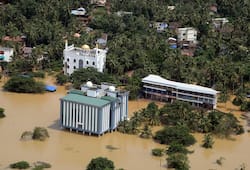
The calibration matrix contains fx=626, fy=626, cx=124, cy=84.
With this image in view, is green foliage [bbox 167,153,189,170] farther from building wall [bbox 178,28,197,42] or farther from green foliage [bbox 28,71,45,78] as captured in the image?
building wall [bbox 178,28,197,42]

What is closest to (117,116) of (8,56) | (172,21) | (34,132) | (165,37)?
(34,132)

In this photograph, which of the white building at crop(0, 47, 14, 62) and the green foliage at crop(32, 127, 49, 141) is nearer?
the green foliage at crop(32, 127, 49, 141)

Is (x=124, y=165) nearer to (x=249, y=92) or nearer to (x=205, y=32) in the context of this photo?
(x=249, y=92)

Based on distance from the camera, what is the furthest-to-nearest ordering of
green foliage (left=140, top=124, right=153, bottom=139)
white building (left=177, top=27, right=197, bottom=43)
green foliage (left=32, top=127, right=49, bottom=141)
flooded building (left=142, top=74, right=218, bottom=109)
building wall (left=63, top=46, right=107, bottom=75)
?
white building (left=177, top=27, right=197, bottom=43)
building wall (left=63, top=46, right=107, bottom=75)
flooded building (left=142, top=74, right=218, bottom=109)
green foliage (left=140, top=124, right=153, bottom=139)
green foliage (left=32, top=127, right=49, bottom=141)

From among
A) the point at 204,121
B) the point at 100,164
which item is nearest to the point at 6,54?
the point at 204,121

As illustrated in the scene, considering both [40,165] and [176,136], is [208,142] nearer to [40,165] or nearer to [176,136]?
[176,136]

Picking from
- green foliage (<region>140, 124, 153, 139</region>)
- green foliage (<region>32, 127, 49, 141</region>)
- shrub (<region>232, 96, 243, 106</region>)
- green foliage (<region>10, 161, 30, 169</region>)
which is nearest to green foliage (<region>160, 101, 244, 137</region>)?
green foliage (<region>140, 124, 153, 139</region>)
